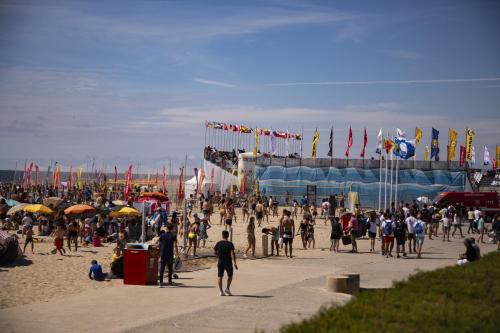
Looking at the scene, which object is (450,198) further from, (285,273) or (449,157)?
(285,273)

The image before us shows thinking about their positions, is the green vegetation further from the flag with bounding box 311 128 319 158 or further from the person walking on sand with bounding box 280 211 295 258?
the flag with bounding box 311 128 319 158

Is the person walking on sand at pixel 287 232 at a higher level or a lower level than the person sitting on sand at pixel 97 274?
higher

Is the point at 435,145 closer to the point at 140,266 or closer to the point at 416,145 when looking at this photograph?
the point at 416,145

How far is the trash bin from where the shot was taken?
14.5 m

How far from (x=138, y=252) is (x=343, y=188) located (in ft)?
117

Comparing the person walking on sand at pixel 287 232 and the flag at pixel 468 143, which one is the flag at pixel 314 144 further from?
the person walking on sand at pixel 287 232

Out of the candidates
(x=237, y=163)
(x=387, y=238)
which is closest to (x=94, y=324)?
(x=387, y=238)

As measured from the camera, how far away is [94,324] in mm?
10242

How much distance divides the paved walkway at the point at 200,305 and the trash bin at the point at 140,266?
0.41 m

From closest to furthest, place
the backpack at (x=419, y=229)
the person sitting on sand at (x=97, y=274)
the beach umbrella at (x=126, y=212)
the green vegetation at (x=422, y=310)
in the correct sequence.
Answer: the green vegetation at (x=422, y=310) → the person sitting on sand at (x=97, y=274) → the backpack at (x=419, y=229) → the beach umbrella at (x=126, y=212)

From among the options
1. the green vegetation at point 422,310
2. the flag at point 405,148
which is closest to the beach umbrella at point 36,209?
the green vegetation at point 422,310

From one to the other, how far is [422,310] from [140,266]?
8.06 m

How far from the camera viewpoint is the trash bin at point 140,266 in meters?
14.5

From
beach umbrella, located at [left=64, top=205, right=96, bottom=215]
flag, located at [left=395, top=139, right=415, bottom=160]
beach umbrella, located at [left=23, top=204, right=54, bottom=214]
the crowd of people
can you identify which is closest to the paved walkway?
the crowd of people
